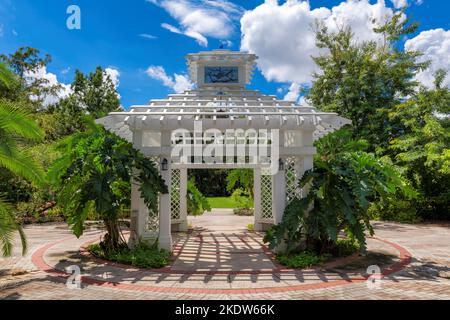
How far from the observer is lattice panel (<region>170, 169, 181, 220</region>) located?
44.8 feet

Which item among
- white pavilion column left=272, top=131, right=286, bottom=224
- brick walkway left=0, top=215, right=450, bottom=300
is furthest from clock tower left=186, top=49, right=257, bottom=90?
brick walkway left=0, top=215, right=450, bottom=300

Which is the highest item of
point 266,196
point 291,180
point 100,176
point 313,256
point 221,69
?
point 221,69

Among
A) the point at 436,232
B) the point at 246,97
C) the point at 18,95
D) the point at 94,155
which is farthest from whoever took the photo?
the point at 18,95

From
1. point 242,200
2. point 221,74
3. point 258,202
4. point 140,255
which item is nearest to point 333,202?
point 140,255

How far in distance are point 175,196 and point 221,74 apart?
17.4 feet

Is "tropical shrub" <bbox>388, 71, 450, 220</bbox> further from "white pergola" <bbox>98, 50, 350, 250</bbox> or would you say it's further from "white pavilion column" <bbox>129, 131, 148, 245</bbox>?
"white pavilion column" <bbox>129, 131, 148, 245</bbox>

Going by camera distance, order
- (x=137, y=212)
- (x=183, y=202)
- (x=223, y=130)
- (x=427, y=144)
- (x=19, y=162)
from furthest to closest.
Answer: (x=427, y=144), (x=183, y=202), (x=137, y=212), (x=223, y=130), (x=19, y=162)

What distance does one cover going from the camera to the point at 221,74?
39.7ft

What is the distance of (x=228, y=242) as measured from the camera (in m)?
11.3

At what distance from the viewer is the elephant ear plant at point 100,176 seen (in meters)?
7.97

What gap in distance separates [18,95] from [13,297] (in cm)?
2033

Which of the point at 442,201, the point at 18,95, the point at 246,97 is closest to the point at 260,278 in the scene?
the point at 246,97

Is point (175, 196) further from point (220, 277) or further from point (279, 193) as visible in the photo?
point (220, 277)
